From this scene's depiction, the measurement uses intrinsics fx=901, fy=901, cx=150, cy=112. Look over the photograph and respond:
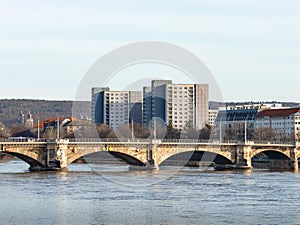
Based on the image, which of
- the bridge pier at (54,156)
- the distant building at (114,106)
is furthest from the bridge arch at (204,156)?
the distant building at (114,106)

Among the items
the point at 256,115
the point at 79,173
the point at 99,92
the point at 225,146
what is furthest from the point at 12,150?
the point at 99,92

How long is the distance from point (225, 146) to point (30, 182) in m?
28.1

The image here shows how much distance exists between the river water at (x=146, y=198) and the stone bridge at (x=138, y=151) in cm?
245

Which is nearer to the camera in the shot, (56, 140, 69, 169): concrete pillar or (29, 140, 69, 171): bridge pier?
(29, 140, 69, 171): bridge pier

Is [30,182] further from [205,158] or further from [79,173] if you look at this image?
[205,158]

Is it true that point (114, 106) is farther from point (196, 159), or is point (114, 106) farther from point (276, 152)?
point (276, 152)

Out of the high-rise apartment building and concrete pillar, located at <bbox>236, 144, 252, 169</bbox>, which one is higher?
the high-rise apartment building

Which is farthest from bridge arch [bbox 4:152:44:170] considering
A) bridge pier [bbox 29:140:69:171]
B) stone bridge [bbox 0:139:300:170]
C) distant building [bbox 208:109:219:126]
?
distant building [bbox 208:109:219:126]

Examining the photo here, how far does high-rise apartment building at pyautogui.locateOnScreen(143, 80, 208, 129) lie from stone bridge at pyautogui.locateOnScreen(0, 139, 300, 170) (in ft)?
218

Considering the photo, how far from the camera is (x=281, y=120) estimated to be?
15238 centimetres

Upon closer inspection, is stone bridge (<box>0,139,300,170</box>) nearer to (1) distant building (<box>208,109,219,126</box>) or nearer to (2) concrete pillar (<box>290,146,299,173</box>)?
(2) concrete pillar (<box>290,146,299,173</box>)

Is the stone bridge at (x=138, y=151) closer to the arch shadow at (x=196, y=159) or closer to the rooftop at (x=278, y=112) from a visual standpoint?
the arch shadow at (x=196, y=159)

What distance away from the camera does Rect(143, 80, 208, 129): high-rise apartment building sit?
161 meters

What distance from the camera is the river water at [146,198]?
44.4 m
